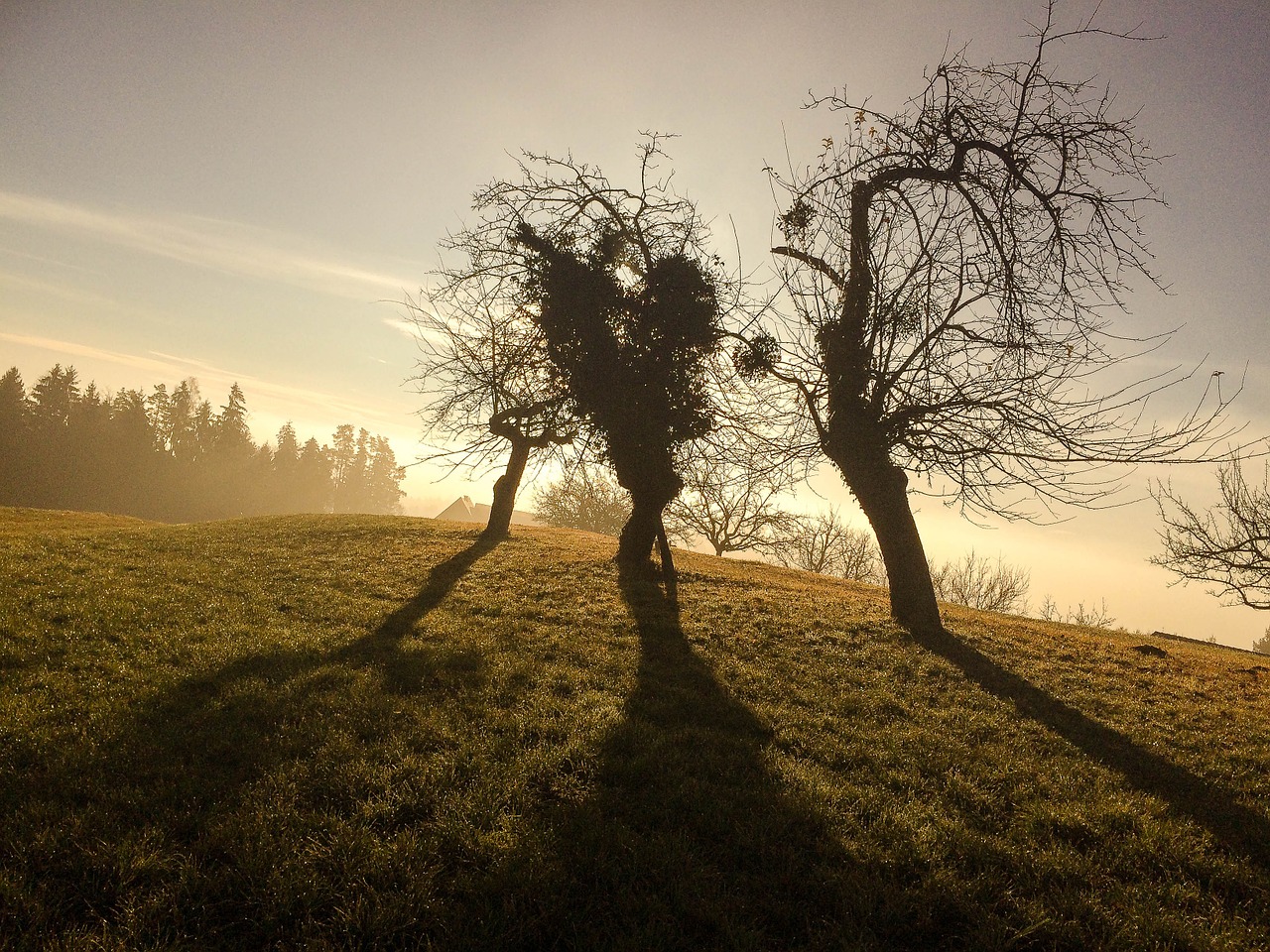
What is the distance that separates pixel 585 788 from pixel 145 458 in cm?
9354

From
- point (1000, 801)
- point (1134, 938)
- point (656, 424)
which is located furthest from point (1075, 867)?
point (656, 424)

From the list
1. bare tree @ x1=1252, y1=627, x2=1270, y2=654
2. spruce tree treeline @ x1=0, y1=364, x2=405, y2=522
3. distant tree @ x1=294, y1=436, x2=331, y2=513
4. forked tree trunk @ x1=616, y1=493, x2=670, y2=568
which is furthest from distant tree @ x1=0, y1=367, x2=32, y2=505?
bare tree @ x1=1252, y1=627, x2=1270, y2=654

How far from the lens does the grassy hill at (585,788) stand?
12.8 feet

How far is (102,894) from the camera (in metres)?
3.79

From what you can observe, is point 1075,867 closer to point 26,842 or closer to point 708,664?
point 708,664

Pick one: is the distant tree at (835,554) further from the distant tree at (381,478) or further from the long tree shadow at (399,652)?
the distant tree at (381,478)

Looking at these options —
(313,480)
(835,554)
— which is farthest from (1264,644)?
(313,480)

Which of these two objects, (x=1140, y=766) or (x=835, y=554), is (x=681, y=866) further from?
(x=835, y=554)

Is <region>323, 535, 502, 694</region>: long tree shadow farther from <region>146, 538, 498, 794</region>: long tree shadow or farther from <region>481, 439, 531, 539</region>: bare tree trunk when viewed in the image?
<region>481, 439, 531, 539</region>: bare tree trunk

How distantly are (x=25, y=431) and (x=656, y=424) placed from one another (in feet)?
273

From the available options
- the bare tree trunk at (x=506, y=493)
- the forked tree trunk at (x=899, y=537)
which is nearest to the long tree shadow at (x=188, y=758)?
the forked tree trunk at (x=899, y=537)

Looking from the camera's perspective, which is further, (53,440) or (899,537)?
(53,440)

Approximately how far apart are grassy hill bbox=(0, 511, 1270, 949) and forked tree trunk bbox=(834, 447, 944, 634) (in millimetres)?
2538

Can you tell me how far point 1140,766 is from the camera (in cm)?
717
